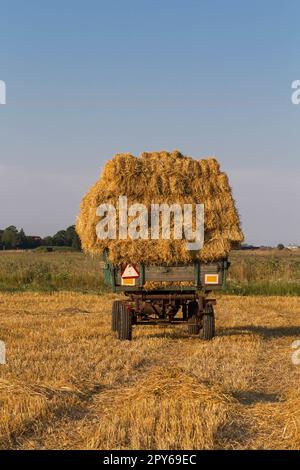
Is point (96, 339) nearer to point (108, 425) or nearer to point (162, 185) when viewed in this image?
point (162, 185)

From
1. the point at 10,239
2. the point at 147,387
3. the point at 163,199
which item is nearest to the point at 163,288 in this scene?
the point at 163,199

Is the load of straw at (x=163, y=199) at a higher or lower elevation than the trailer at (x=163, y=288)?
higher

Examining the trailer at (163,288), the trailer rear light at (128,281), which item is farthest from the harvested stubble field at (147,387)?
the trailer rear light at (128,281)

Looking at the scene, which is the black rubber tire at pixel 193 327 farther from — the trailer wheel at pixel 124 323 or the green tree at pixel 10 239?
the green tree at pixel 10 239

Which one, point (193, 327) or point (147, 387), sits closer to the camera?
point (147, 387)

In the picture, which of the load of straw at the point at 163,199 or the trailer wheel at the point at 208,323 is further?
the trailer wheel at the point at 208,323

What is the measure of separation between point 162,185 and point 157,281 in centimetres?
179

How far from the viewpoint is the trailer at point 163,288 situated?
12.2m

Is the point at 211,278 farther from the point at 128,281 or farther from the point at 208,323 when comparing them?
the point at 128,281

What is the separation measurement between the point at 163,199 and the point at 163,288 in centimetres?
173

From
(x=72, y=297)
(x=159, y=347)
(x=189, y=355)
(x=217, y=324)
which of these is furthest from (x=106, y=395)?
(x=72, y=297)

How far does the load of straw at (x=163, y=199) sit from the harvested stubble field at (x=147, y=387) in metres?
1.69

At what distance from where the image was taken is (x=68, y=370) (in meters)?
9.14

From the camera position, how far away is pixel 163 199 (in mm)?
11969
